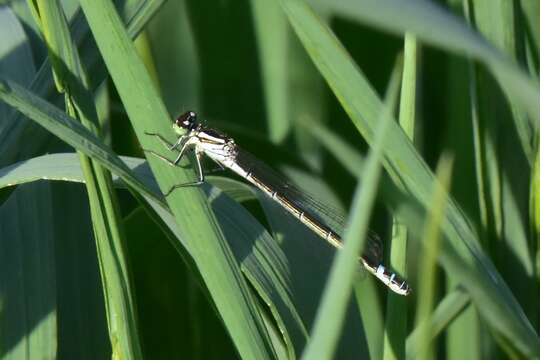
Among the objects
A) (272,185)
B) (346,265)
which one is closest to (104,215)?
(346,265)

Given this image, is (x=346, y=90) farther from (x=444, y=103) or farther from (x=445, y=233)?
(x=444, y=103)

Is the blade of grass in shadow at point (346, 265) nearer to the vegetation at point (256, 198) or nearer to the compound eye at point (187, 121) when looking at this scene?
the vegetation at point (256, 198)

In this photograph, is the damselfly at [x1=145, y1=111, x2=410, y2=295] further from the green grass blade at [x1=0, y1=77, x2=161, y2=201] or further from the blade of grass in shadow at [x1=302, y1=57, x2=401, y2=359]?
the blade of grass in shadow at [x1=302, y1=57, x2=401, y2=359]

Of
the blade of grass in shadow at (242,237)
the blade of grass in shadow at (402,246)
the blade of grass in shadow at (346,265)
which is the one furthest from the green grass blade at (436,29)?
the blade of grass in shadow at (242,237)

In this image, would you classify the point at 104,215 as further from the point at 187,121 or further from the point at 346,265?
the point at 187,121

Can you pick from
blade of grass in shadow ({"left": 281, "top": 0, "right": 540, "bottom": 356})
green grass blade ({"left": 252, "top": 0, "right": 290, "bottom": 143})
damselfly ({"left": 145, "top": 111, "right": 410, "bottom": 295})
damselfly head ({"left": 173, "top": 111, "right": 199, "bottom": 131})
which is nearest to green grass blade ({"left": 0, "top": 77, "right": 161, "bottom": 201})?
damselfly ({"left": 145, "top": 111, "right": 410, "bottom": 295})
